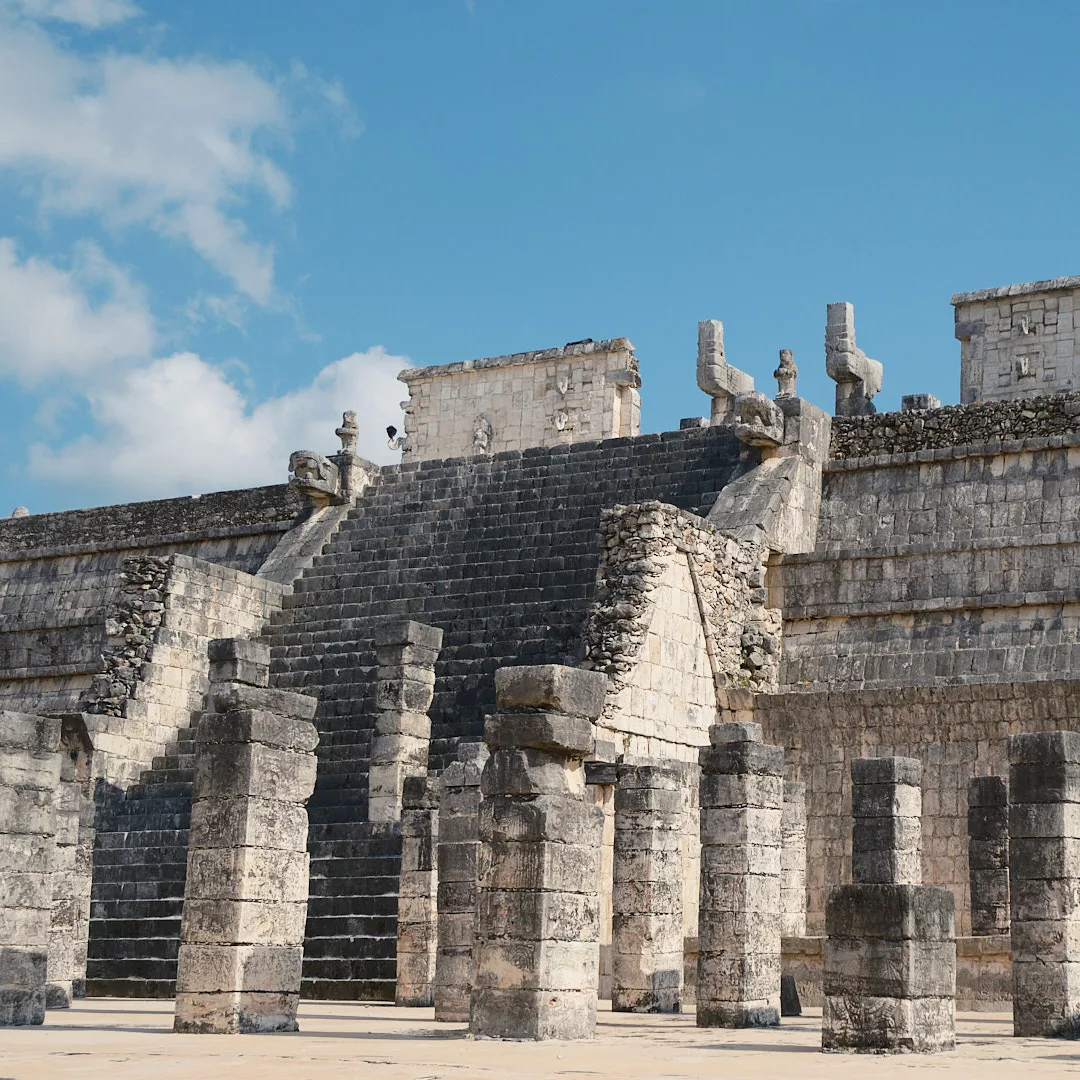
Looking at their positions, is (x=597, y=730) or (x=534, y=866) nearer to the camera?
(x=534, y=866)

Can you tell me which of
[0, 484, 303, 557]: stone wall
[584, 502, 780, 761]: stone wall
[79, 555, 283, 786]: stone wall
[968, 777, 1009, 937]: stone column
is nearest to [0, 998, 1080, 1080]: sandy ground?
[968, 777, 1009, 937]: stone column

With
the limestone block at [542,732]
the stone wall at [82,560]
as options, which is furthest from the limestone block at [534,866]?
the stone wall at [82,560]

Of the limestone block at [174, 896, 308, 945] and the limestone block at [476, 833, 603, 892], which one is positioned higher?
the limestone block at [476, 833, 603, 892]

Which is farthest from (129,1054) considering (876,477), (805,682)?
(876,477)

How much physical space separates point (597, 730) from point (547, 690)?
273 inches

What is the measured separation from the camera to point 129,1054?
36.9ft

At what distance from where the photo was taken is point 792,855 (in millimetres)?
18344

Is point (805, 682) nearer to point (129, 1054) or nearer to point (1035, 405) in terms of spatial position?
point (1035, 405)

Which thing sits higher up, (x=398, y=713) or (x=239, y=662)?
(x=239, y=662)

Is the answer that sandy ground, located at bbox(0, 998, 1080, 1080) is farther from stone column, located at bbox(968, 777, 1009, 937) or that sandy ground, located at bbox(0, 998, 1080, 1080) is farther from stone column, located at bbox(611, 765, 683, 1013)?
stone column, located at bbox(968, 777, 1009, 937)

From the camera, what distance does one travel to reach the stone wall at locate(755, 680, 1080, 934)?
2038 centimetres

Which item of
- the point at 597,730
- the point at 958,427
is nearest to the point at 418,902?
the point at 597,730

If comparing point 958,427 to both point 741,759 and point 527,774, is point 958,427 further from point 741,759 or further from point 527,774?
point 527,774

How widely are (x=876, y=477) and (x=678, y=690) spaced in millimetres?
4745
